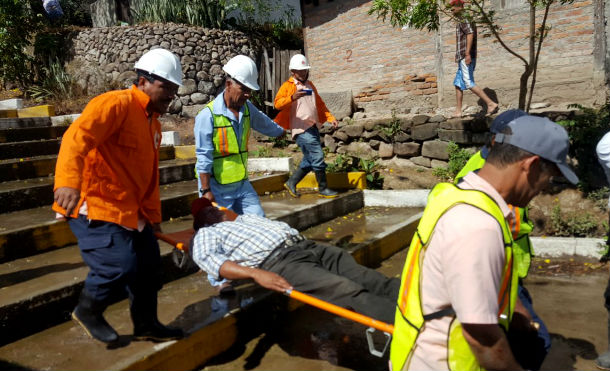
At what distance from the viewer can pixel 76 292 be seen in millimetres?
3730

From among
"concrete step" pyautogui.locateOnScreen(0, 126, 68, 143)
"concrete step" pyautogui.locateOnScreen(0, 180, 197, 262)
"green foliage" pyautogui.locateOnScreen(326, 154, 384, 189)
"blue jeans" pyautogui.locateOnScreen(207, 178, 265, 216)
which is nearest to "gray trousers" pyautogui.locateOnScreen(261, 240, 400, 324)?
"blue jeans" pyautogui.locateOnScreen(207, 178, 265, 216)

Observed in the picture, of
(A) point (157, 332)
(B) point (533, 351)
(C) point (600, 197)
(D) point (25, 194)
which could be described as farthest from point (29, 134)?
(C) point (600, 197)

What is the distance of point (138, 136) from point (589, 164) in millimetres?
6472

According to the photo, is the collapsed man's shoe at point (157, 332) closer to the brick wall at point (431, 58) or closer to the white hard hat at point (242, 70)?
the white hard hat at point (242, 70)

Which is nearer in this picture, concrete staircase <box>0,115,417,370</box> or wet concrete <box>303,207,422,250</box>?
concrete staircase <box>0,115,417,370</box>

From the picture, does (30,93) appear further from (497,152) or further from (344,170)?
A: (497,152)

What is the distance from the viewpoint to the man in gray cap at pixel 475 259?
1486mm

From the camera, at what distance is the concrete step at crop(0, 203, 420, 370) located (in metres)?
2.97

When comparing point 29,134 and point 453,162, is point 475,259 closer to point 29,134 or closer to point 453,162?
point 453,162

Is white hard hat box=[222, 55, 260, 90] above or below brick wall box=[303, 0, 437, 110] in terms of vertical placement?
below

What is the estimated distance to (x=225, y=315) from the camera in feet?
11.7

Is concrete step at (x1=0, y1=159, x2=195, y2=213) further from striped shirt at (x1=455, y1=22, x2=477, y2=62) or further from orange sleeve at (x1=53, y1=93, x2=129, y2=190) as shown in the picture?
striped shirt at (x1=455, y1=22, x2=477, y2=62)

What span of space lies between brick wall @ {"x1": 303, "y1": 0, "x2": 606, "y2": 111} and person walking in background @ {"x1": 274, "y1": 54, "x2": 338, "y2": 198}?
10.1 ft

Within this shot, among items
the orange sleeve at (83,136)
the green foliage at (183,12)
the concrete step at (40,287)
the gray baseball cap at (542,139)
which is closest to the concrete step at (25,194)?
the concrete step at (40,287)
